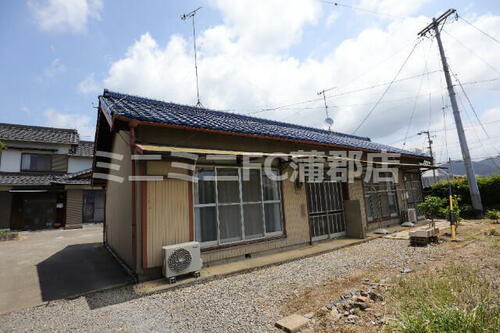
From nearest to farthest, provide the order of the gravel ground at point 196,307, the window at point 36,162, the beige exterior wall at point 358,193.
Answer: the gravel ground at point 196,307, the beige exterior wall at point 358,193, the window at point 36,162

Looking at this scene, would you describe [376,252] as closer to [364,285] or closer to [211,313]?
[364,285]

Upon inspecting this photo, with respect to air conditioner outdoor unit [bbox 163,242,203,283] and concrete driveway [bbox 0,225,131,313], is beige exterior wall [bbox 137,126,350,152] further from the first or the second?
concrete driveway [bbox 0,225,131,313]

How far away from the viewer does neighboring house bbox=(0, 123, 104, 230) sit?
56.2 ft

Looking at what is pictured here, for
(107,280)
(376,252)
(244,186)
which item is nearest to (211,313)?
(107,280)

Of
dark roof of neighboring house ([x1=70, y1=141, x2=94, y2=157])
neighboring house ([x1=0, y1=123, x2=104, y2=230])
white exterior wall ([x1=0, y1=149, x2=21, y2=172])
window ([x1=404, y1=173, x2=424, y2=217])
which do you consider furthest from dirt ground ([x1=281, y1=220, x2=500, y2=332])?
white exterior wall ([x1=0, y1=149, x2=21, y2=172])

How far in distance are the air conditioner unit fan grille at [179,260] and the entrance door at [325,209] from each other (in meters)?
4.48

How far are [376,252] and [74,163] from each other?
75.2 feet

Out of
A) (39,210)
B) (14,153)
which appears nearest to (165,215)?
(39,210)

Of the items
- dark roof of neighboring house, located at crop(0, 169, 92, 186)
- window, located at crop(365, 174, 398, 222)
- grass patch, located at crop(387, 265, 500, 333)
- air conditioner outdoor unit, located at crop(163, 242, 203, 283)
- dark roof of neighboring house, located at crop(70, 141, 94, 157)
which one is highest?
dark roof of neighboring house, located at crop(70, 141, 94, 157)

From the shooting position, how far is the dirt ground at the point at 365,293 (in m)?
3.01

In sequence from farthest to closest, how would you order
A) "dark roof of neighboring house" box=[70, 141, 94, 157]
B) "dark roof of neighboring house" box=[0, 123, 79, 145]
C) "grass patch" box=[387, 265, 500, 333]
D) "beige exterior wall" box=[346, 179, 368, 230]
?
"dark roof of neighboring house" box=[70, 141, 94, 157] → "dark roof of neighboring house" box=[0, 123, 79, 145] → "beige exterior wall" box=[346, 179, 368, 230] → "grass patch" box=[387, 265, 500, 333]

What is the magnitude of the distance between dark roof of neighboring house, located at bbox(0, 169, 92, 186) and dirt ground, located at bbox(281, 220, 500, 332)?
1692cm

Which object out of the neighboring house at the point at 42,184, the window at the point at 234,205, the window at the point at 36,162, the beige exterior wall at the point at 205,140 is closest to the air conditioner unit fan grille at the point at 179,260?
the window at the point at 234,205

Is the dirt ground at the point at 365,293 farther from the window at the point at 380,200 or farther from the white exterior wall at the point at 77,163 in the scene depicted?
the white exterior wall at the point at 77,163
